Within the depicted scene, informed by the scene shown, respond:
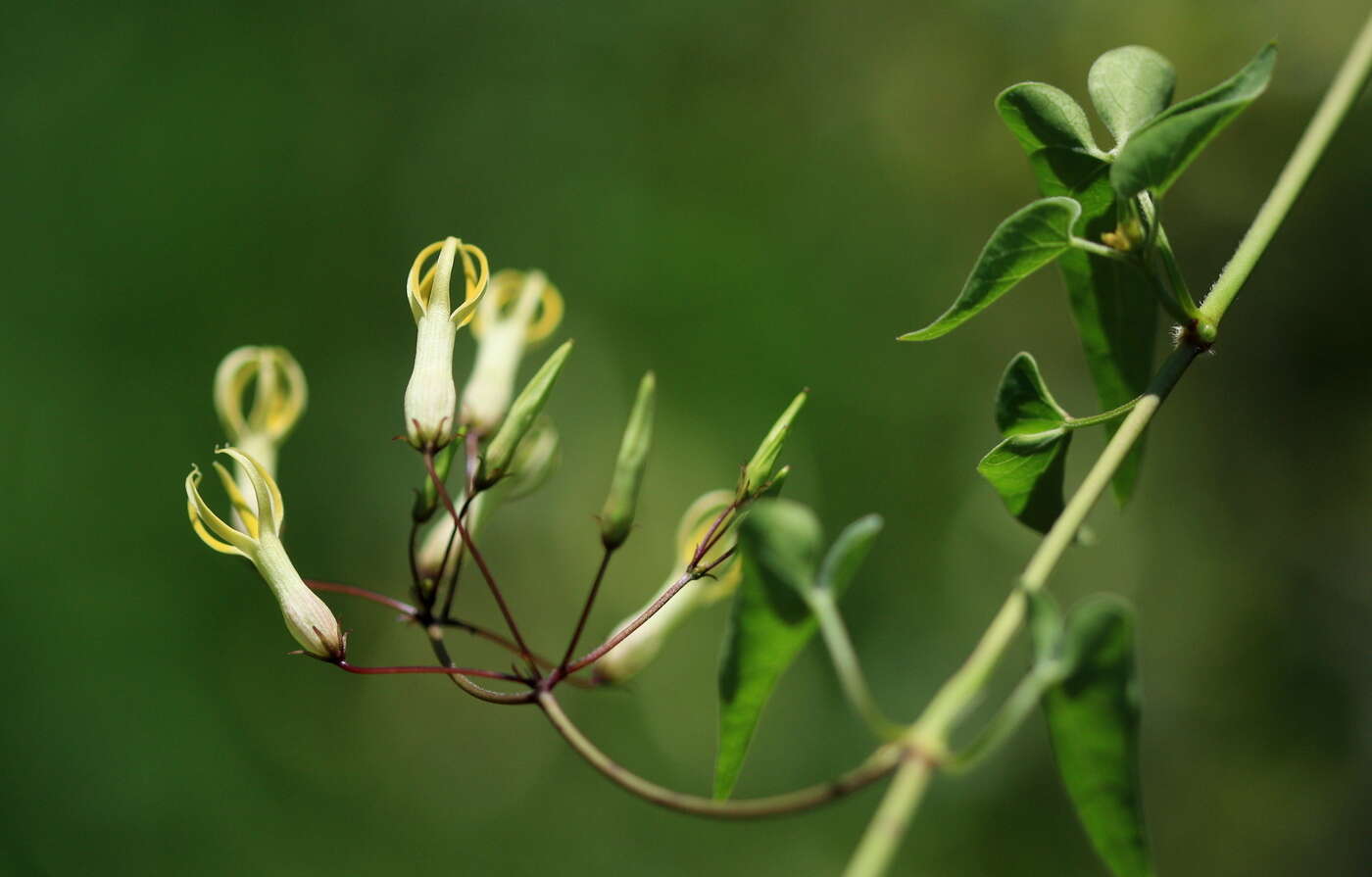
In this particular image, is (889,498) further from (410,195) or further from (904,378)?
(410,195)

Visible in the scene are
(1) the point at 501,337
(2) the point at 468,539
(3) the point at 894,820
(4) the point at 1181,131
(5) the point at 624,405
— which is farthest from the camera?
(5) the point at 624,405

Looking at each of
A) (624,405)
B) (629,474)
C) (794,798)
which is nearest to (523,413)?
(629,474)

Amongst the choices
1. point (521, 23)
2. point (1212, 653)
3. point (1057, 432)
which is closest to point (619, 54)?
point (521, 23)

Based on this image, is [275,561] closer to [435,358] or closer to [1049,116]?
[435,358]

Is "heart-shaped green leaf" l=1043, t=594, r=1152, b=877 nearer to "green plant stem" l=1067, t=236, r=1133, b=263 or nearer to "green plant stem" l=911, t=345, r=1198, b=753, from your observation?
"green plant stem" l=911, t=345, r=1198, b=753

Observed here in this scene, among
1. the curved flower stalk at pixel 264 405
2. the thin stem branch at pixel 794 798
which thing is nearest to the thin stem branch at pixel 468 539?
the thin stem branch at pixel 794 798

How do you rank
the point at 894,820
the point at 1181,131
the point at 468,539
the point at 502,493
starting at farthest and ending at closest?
the point at 502,493
the point at 468,539
the point at 1181,131
the point at 894,820
